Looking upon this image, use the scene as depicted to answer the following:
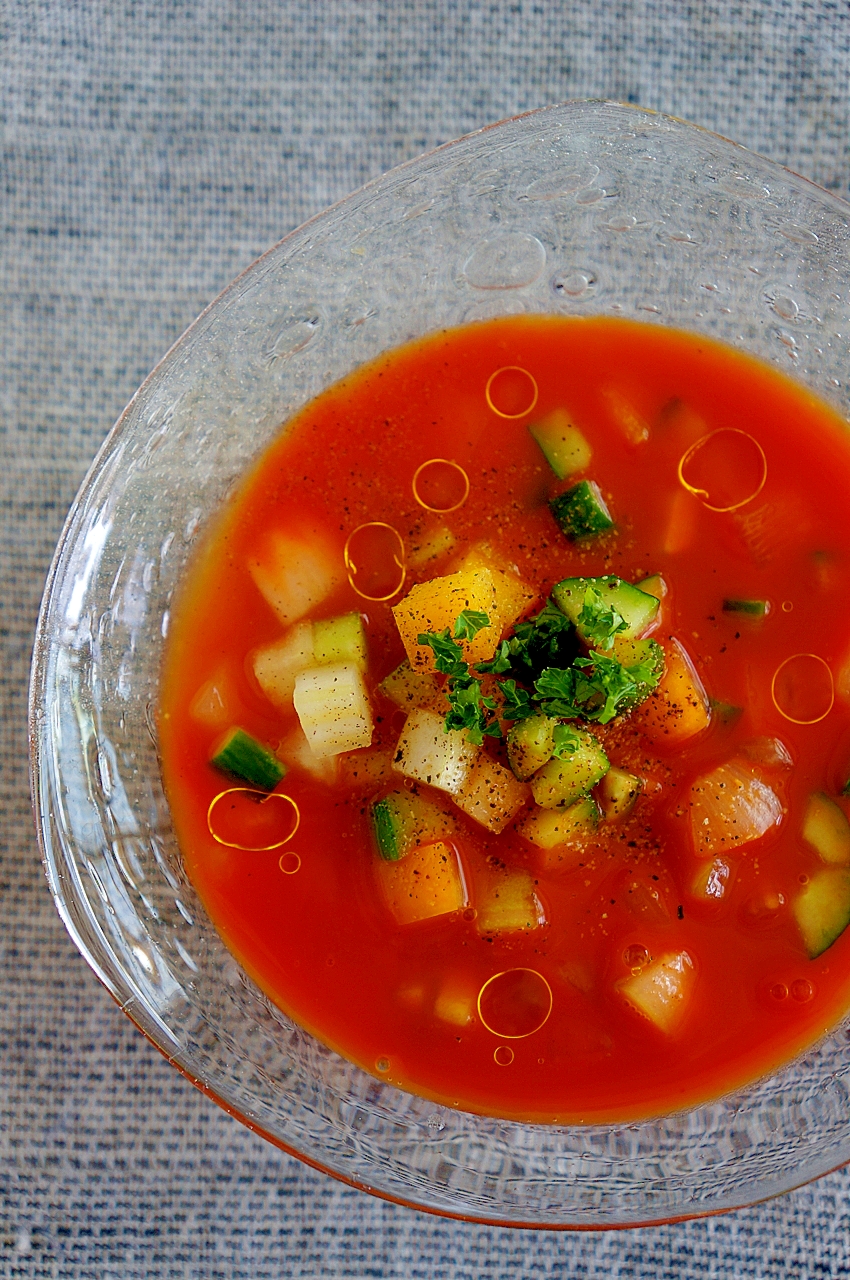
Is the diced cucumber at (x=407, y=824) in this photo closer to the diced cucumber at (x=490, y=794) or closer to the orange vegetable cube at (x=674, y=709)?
→ the diced cucumber at (x=490, y=794)

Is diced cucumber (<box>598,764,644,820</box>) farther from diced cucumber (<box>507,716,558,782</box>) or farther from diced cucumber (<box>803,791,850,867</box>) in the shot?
diced cucumber (<box>803,791,850,867</box>)

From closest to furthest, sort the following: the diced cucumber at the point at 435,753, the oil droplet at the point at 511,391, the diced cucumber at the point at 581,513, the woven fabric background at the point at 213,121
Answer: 1. the diced cucumber at the point at 435,753
2. the diced cucumber at the point at 581,513
3. the oil droplet at the point at 511,391
4. the woven fabric background at the point at 213,121

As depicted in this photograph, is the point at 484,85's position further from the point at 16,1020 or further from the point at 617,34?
the point at 16,1020

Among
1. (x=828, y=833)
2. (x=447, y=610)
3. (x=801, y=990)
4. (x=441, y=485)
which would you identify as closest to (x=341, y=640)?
(x=447, y=610)

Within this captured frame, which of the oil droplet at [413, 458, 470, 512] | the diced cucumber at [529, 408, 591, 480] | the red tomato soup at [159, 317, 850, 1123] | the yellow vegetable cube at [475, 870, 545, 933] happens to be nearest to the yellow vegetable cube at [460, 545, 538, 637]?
the red tomato soup at [159, 317, 850, 1123]

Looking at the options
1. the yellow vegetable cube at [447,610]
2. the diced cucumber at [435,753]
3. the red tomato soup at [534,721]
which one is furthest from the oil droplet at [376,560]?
the diced cucumber at [435,753]

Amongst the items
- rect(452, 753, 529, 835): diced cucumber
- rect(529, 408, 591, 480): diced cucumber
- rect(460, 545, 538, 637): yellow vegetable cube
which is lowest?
rect(452, 753, 529, 835): diced cucumber

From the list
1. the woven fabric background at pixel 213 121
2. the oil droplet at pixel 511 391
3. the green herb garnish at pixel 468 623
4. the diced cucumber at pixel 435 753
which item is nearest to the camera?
the green herb garnish at pixel 468 623
